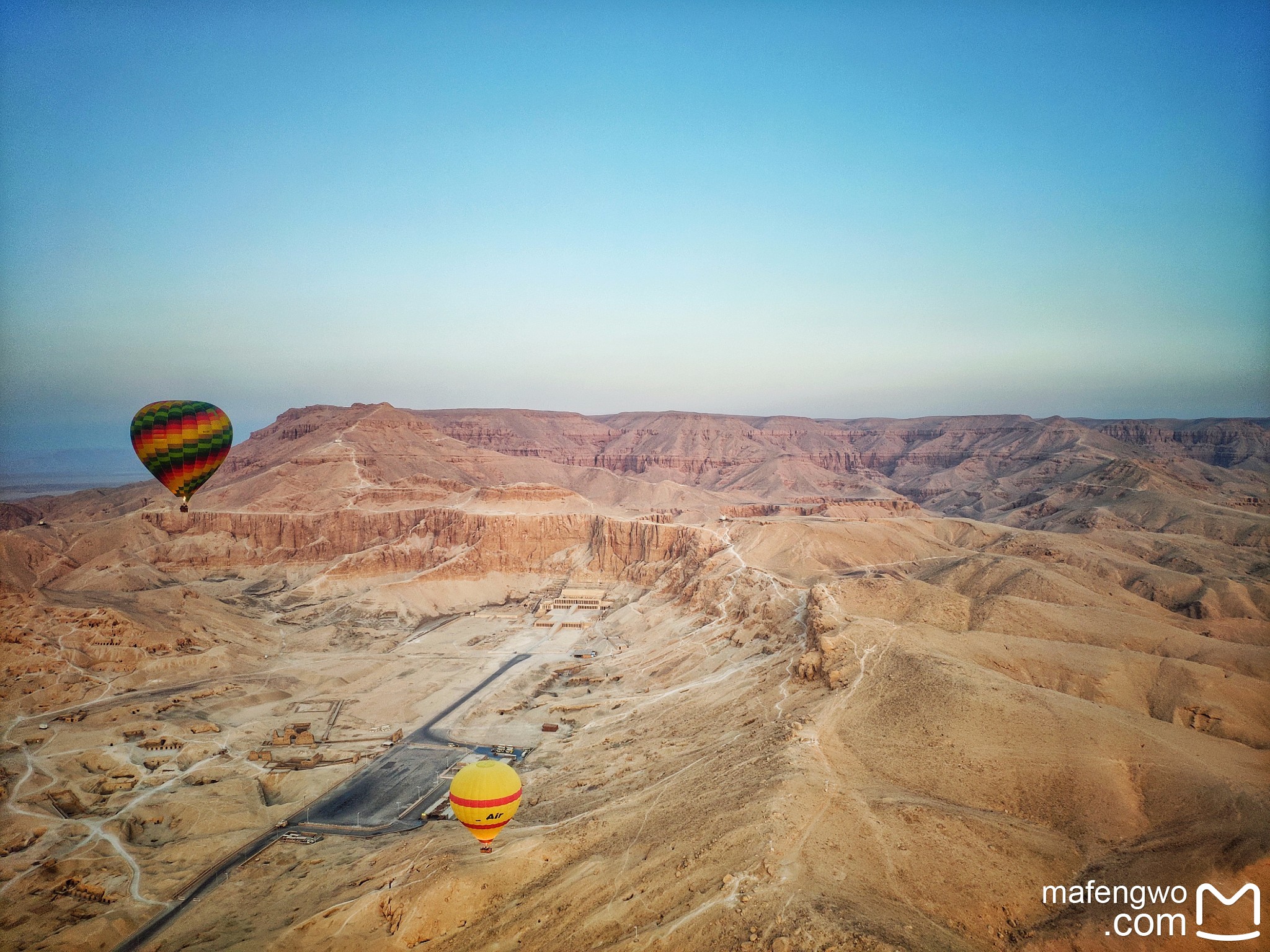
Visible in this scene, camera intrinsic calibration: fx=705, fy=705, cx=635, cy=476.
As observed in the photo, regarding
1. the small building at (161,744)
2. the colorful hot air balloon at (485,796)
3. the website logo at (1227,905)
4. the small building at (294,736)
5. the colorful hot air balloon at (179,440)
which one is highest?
the colorful hot air balloon at (179,440)

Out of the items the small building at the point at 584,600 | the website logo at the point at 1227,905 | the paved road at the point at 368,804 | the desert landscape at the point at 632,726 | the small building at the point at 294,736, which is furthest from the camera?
the small building at the point at 584,600

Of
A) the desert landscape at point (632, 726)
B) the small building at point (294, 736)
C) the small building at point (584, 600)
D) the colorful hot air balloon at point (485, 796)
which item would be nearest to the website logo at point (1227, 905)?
the desert landscape at point (632, 726)

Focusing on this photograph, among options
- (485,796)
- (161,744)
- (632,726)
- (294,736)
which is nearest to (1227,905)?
(485,796)

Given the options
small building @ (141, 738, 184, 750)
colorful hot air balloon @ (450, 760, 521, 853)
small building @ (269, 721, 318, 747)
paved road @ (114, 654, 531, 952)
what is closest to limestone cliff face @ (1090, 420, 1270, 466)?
paved road @ (114, 654, 531, 952)

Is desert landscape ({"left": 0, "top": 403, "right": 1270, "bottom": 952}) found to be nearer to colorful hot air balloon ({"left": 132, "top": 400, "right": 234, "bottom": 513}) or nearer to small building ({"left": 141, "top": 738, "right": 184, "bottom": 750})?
small building ({"left": 141, "top": 738, "right": 184, "bottom": 750})

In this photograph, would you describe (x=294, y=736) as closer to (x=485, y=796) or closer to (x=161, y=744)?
(x=161, y=744)

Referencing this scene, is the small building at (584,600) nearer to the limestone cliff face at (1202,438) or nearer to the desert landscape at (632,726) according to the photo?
the desert landscape at (632,726)
